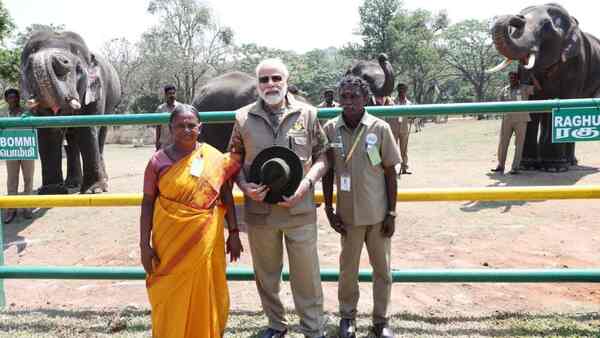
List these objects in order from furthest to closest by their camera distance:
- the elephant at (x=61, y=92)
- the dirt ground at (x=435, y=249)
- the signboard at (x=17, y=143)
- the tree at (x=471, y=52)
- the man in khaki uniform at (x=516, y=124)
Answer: the tree at (x=471, y=52) < the man in khaki uniform at (x=516, y=124) < the elephant at (x=61, y=92) < the dirt ground at (x=435, y=249) < the signboard at (x=17, y=143)

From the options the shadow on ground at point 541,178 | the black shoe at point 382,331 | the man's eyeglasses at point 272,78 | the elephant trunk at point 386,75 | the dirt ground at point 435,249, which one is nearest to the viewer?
the man's eyeglasses at point 272,78

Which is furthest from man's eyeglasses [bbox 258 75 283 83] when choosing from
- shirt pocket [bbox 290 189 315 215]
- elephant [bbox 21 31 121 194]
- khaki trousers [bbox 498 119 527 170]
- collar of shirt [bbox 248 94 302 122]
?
khaki trousers [bbox 498 119 527 170]

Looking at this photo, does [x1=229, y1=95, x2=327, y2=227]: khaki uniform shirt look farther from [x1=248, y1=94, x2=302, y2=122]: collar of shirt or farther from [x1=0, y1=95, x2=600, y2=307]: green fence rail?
[x1=0, y1=95, x2=600, y2=307]: green fence rail

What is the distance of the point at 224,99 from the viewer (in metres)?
7.75

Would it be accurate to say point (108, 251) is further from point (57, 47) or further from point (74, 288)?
point (57, 47)

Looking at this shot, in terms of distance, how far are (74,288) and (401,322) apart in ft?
10.2

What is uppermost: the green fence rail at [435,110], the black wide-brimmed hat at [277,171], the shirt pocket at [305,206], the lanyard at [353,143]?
the green fence rail at [435,110]

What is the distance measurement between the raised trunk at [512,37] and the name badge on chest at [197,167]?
601cm

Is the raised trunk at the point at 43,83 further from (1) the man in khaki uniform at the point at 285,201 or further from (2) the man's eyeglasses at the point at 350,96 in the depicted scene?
(2) the man's eyeglasses at the point at 350,96

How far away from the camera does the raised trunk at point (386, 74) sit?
347 inches

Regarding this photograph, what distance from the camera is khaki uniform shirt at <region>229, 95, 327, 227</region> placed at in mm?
3139

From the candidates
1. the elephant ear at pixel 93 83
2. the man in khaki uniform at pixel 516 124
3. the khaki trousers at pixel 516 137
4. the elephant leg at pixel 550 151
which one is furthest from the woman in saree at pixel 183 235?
the elephant leg at pixel 550 151

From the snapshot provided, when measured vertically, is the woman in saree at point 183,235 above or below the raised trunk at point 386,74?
below

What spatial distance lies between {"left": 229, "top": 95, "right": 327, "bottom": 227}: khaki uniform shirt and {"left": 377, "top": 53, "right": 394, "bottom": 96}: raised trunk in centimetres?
588
